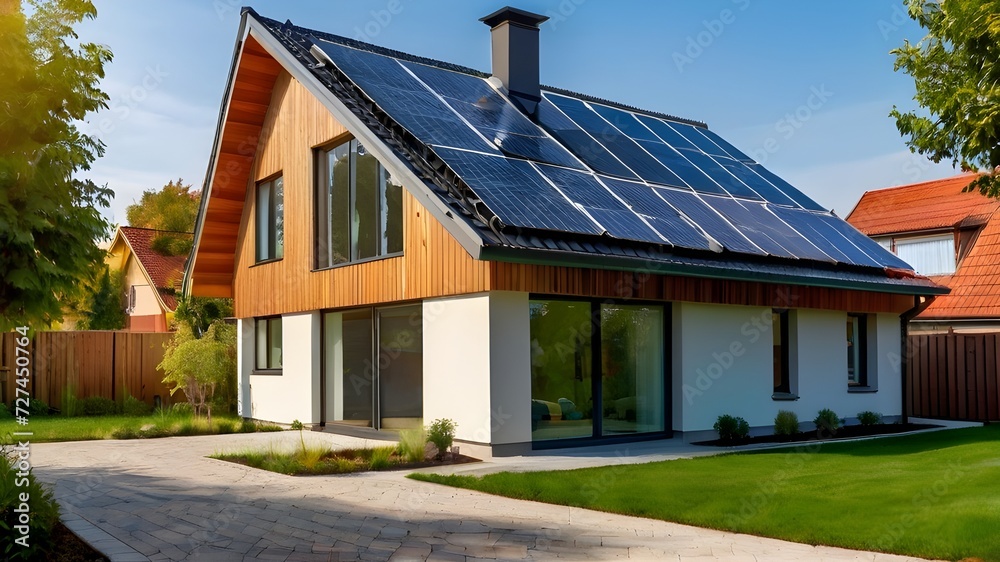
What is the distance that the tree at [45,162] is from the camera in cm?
669

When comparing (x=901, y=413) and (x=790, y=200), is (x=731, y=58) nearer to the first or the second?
(x=790, y=200)

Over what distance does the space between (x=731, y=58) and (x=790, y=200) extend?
4.37m

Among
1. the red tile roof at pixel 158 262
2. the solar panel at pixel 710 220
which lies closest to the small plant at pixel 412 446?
the solar panel at pixel 710 220

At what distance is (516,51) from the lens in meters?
17.9

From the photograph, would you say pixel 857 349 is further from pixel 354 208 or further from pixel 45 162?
pixel 45 162

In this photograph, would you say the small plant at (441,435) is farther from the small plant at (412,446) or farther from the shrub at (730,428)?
the shrub at (730,428)

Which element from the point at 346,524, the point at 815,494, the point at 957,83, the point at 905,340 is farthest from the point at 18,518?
the point at 905,340

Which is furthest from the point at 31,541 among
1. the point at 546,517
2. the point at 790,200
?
the point at 790,200

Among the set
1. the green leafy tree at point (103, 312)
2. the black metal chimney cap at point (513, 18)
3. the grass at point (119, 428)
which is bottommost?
the grass at point (119, 428)

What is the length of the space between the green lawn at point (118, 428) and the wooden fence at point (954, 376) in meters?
14.6

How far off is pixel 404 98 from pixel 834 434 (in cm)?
990

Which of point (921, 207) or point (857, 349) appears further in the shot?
point (921, 207)

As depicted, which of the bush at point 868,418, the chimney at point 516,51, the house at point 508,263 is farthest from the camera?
the chimney at point 516,51

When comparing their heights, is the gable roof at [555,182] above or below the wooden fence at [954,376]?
above
